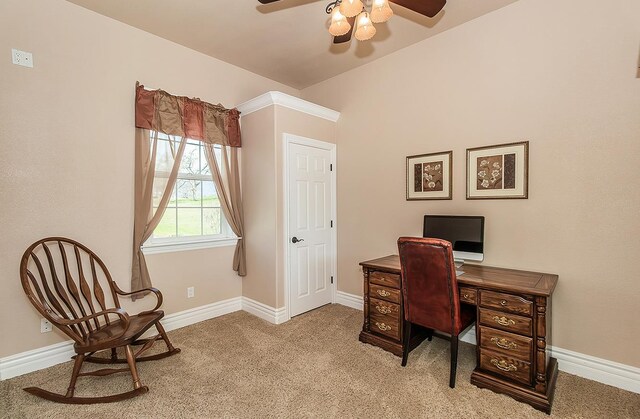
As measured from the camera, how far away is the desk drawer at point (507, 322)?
6.52 feet

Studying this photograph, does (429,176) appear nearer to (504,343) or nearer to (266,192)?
(504,343)

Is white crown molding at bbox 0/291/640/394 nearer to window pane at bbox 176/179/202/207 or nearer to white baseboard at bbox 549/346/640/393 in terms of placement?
white baseboard at bbox 549/346/640/393

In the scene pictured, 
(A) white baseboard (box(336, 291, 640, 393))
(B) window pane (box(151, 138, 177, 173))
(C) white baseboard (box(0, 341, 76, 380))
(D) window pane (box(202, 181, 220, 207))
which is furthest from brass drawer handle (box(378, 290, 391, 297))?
(C) white baseboard (box(0, 341, 76, 380))

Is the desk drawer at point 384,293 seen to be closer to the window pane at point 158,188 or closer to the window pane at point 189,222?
the window pane at point 189,222

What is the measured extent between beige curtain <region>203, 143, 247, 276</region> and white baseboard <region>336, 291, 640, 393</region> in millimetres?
3130

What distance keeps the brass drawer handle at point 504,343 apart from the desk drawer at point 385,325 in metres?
0.76

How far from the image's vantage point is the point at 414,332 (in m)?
2.73

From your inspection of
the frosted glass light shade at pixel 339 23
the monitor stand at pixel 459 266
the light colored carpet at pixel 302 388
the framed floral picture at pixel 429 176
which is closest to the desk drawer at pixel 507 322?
the monitor stand at pixel 459 266

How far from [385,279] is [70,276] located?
262 centimetres

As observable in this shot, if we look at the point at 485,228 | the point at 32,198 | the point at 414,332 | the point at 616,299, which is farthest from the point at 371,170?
the point at 32,198

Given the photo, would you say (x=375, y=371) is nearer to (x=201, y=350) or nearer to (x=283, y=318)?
(x=283, y=318)

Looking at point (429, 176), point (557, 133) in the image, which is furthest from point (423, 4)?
point (429, 176)

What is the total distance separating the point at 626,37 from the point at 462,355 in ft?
8.82

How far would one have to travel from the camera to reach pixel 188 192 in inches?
132
